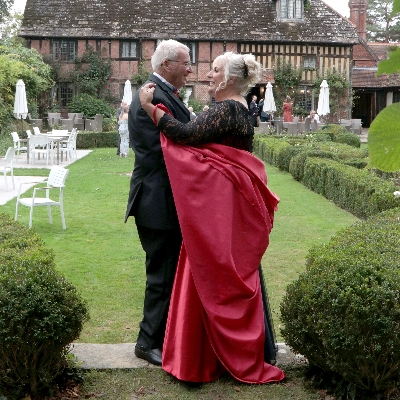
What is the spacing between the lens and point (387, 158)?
707mm

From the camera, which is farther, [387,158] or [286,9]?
[286,9]

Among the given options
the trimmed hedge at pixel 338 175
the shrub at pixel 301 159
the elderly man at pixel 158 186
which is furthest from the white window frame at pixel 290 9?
the elderly man at pixel 158 186

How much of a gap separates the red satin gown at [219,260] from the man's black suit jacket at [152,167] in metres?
0.16

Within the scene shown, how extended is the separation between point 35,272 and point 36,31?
3067cm

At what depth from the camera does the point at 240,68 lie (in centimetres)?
348

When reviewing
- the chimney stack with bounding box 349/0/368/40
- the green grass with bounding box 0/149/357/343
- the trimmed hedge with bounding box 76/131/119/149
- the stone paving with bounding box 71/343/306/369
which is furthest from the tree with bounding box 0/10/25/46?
the stone paving with bounding box 71/343/306/369

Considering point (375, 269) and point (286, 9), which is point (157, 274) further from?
point (286, 9)

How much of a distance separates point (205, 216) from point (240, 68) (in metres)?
0.77

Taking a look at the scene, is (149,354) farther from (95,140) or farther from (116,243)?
(95,140)

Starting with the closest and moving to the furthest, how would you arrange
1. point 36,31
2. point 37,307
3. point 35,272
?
point 37,307, point 35,272, point 36,31

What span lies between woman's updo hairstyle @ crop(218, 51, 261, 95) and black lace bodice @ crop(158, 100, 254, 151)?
0.13 metres

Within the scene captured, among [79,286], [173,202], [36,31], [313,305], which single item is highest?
[36,31]

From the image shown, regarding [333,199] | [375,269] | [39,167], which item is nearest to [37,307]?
[375,269]

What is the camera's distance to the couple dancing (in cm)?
349
